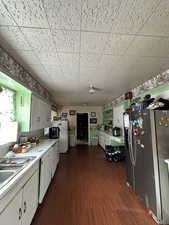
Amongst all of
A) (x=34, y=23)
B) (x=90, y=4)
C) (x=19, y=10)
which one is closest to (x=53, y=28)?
(x=34, y=23)

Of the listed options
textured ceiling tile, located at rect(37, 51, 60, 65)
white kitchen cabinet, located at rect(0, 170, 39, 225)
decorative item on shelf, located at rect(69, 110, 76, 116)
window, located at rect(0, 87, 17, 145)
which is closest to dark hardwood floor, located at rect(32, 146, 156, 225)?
white kitchen cabinet, located at rect(0, 170, 39, 225)

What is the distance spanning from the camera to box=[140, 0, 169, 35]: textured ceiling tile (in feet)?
3.51

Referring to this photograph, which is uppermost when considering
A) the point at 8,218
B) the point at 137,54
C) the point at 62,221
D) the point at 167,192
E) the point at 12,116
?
the point at 137,54

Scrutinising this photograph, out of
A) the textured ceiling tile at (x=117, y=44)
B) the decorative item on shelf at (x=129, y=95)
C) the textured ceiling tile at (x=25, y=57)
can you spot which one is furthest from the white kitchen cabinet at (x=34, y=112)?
the decorative item on shelf at (x=129, y=95)

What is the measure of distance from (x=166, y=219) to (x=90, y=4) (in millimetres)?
2665

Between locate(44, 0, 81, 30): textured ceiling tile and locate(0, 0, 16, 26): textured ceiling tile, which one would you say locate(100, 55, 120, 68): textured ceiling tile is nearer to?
locate(44, 0, 81, 30): textured ceiling tile

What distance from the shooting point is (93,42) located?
4.98ft

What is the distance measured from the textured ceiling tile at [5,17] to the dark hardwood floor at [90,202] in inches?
99.0

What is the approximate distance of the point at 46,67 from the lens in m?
2.23

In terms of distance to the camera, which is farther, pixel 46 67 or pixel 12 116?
pixel 12 116

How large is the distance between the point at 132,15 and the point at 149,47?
2.11 feet

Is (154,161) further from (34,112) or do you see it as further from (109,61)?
Result: (34,112)

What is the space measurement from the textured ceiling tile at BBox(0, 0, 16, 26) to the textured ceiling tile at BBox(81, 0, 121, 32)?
0.73 meters

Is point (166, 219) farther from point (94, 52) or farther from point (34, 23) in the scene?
point (34, 23)
